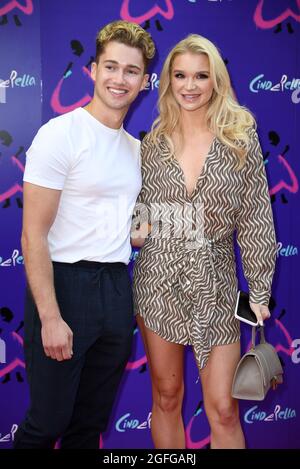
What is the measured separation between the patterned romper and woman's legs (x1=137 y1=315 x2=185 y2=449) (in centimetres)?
6

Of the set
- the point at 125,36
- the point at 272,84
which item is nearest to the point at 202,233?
the point at 125,36

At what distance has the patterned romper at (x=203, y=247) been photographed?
2182mm

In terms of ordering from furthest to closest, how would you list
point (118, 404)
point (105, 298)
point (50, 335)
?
1. point (118, 404)
2. point (105, 298)
3. point (50, 335)

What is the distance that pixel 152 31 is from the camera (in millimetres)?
2867

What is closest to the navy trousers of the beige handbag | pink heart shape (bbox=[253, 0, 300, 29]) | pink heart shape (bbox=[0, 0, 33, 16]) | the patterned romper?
the patterned romper

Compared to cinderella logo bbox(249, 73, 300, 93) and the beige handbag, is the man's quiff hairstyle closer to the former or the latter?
cinderella logo bbox(249, 73, 300, 93)

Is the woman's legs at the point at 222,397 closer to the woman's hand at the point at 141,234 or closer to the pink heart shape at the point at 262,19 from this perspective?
the woman's hand at the point at 141,234

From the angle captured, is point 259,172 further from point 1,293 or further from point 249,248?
point 1,293

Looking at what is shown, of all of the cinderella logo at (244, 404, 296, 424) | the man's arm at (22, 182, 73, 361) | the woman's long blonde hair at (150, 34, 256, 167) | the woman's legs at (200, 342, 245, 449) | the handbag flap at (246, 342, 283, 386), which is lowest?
the cinderella logo at (244, 404, 296, 424)

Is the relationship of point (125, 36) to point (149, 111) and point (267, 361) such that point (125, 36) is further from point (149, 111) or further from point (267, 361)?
point (267, 361)

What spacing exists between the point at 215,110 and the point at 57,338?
107 centimetres

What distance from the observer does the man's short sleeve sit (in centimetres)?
185

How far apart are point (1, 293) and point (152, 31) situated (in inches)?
59.8

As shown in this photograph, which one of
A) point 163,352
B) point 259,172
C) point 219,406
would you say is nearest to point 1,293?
point 163,352
